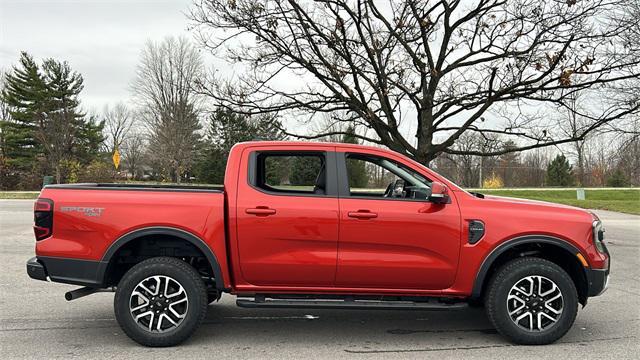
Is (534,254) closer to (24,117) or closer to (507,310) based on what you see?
(507,310)

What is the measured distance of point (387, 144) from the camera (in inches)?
456

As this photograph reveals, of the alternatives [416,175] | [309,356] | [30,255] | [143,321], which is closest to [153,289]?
[143,321]

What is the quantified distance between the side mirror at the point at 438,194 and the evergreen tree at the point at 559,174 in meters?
48.1

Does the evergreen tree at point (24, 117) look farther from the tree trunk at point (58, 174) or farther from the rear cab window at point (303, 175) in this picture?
the rear cab window at point (303, 175)

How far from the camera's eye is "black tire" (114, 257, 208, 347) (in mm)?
4348

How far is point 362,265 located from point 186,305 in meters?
1.61

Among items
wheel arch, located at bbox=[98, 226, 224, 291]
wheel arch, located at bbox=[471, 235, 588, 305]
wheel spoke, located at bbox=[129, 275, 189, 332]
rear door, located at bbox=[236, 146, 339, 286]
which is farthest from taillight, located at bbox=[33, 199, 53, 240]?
wheel arch, located at bbox=[471, 235, 588, 305]

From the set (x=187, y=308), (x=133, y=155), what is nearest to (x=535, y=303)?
(x=187, y=308)

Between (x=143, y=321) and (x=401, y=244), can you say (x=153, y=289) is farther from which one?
(x=401, y=244)

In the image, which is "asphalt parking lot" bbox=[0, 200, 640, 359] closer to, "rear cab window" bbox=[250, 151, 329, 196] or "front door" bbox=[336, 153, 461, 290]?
"front door" bbox=[336, 153, 461, 290]

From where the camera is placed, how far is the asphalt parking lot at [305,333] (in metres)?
4.28

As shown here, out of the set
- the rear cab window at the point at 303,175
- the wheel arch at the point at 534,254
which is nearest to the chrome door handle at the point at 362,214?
the rear cab window at the point at 303,175

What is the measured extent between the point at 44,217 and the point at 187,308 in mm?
1517

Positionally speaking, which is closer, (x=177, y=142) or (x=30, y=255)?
(x=30, y=255)
